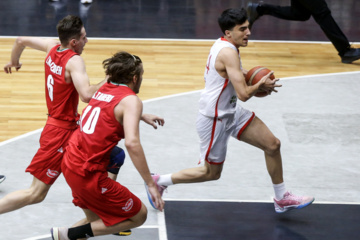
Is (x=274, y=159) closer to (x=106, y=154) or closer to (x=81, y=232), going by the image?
(x=106, y=154)

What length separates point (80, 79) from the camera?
16.4 ft

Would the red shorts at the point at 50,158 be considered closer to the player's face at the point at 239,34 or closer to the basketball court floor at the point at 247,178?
the basketball court floor at the point at 247,178

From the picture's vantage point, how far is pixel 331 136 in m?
7.64

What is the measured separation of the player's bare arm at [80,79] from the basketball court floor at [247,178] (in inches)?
48.8

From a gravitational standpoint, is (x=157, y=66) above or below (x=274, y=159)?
below

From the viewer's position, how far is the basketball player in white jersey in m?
5.50

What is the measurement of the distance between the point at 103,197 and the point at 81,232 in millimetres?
361

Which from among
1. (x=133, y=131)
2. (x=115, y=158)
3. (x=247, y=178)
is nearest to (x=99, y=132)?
(x=133, y=131)

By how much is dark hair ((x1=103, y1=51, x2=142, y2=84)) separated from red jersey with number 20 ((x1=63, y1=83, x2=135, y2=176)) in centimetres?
6

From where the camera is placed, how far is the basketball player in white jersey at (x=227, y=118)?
5504 millimetres

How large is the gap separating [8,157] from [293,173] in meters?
2.83

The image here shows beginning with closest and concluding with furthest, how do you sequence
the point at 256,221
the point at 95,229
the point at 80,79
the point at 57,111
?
the point at 95,229 < the point at 80,79 < the point at 57,111 < the point at 256,221

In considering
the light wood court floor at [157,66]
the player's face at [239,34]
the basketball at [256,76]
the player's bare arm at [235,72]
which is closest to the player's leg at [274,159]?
the basketball at [256,76]

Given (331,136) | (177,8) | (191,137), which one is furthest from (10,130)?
(177,8)
